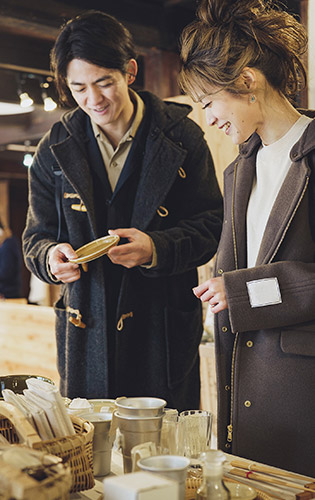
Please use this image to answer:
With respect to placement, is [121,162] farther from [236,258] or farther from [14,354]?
[14,354]

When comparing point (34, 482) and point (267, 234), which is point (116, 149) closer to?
point (267, 234)

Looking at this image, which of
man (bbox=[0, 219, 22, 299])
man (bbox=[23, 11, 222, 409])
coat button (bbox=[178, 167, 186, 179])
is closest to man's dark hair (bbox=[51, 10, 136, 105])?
man (bbox=[23, 11, 222, 409])

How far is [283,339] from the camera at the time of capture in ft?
6.00

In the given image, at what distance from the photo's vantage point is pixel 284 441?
73.4 inches

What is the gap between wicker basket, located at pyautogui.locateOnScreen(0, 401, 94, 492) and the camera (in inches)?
50.4

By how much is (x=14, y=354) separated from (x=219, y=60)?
4.61 m

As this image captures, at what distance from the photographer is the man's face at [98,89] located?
236cm

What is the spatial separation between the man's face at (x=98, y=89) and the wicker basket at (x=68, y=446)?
129cm

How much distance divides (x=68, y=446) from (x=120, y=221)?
1262 mm

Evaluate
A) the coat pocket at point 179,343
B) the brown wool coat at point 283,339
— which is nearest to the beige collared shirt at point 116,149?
the coat pocket at point 179,343

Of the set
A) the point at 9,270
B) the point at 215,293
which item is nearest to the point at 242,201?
the point at 215,293

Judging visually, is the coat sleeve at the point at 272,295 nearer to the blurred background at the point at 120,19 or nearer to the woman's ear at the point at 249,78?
the woman's ear at the point at 249,78

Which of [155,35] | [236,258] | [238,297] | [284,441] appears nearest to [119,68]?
[236,258]

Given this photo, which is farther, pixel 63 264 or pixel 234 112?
pixel 63 264
